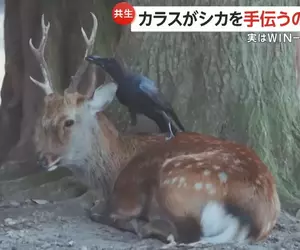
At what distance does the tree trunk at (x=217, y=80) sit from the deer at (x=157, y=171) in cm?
5

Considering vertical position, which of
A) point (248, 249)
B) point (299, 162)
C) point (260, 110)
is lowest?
point (248, 249)

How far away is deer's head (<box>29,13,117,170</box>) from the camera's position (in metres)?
2.60

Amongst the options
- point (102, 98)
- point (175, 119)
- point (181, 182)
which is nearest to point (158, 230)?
point (181, 182)

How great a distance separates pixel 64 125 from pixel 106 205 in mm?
341

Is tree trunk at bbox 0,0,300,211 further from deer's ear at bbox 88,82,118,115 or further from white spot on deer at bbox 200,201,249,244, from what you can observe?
white spot on deer at bbox 200,201,249,244

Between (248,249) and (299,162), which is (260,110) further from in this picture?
(248,249)

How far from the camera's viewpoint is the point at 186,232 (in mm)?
2557

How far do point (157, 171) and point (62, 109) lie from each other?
1.38ft

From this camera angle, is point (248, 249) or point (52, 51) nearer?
point (248, 249)

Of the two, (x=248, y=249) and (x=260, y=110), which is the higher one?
(x=260, y=110)

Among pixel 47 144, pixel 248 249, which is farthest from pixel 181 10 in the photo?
pixel 248 249
